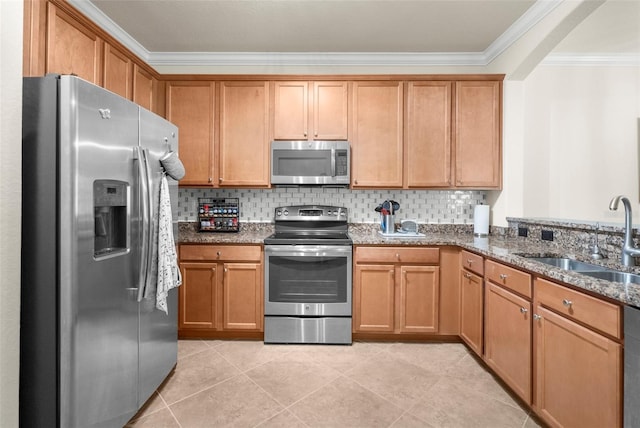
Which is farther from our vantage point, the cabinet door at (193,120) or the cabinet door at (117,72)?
the cabinet door at (193,120)

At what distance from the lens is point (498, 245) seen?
8.19 ft

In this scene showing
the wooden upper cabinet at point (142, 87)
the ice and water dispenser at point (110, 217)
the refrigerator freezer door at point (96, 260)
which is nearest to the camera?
the refrigerator freezer door at point (96, 260)

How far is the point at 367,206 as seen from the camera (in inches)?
134

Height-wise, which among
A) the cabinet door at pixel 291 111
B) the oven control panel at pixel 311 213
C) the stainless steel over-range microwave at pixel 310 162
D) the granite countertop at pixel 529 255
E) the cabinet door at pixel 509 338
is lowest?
the cabinet door at pixel 509 338

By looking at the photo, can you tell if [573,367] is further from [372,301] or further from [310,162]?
[310,162]

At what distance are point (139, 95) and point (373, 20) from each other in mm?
2167

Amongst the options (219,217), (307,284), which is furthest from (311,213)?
(219,217)

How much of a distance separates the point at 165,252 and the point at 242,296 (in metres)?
1.14

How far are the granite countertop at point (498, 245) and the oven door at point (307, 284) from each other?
0.24m

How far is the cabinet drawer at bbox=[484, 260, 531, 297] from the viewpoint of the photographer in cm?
185

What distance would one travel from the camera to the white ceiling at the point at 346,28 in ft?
8.13

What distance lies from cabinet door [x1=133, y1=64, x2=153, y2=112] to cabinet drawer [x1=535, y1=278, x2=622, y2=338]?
3.32 metres

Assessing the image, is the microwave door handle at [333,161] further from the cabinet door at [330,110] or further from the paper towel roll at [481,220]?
the paper towel roll at [481,220]

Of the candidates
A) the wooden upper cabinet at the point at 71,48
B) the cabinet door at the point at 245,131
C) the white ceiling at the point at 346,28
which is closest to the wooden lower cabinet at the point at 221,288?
the cabinet door at the point at 245,131
